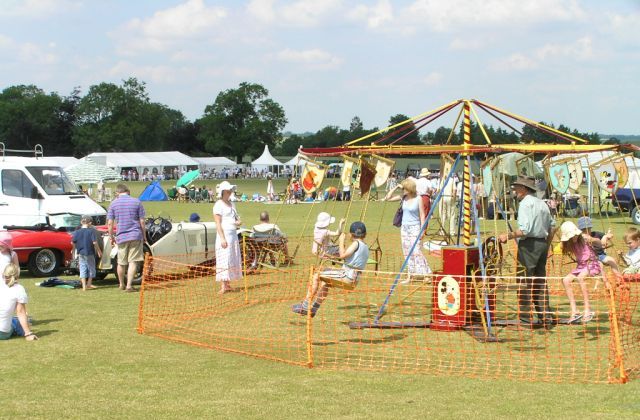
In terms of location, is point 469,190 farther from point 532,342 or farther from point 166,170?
point 166,170

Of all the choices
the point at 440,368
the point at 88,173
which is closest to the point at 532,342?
the point at 440,368

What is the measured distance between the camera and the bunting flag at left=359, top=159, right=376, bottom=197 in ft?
39.0

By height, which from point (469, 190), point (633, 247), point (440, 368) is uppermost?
point (469, 190)

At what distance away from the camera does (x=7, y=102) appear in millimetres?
124125

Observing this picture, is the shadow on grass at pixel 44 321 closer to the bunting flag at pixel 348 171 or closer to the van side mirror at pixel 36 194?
the bunting flag at pixel 348 171

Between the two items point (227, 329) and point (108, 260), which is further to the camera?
point (108, 260)

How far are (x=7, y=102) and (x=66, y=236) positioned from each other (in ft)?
386

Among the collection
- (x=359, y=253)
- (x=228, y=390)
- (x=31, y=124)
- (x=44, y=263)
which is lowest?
(x=228, y=390)

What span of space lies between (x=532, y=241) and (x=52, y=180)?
1333 centimetres

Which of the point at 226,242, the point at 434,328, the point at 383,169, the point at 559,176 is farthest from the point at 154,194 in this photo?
the point at 434,328

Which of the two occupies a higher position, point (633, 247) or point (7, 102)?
point (7, 102)

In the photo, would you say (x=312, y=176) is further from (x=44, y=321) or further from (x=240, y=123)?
(x=240, y=123)

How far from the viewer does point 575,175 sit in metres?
13.6

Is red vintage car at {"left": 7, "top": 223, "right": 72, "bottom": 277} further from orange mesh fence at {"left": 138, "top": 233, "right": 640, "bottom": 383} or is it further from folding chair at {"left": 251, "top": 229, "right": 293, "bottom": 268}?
folding chair at {"left": 251, "top": 229, "right": 293, "bottom": 268}
